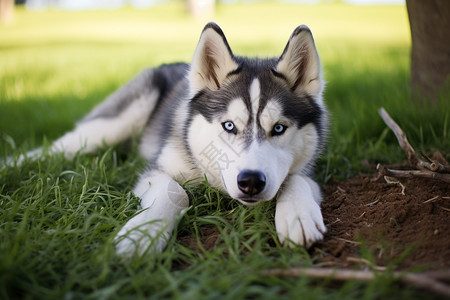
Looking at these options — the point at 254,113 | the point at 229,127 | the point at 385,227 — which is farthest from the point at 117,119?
A: the point at 385,227

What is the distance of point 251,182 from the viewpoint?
92.0 inches

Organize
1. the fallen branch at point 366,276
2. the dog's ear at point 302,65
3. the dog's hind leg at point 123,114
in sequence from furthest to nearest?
the dog's hind leg at point 123,114, the dog's ear at point 302,65, the fallen branch at point 366,276

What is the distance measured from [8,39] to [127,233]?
16.7 metres

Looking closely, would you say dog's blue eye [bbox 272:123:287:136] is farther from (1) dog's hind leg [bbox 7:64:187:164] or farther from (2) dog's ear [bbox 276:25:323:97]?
(1) dog's hind leg [bbox 7:64:187:164]

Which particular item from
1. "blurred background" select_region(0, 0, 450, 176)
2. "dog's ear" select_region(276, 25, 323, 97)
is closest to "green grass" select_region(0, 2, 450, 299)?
"blurred background" select_region(0, 0, 450, 176)

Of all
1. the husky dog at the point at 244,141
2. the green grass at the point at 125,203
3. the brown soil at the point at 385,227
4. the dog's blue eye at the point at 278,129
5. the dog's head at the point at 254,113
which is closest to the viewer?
the green grass at the point at 125,203

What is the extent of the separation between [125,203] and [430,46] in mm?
3467

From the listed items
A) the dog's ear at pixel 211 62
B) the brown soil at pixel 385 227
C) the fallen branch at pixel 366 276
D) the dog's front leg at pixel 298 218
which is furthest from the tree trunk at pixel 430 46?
the fallen branch at pixel 366 276

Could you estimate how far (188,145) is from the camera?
3.17 metres

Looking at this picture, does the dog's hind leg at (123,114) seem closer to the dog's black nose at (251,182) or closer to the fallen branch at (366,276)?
the dog's black nose at (251,182)

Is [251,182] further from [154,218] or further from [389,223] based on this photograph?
[389,223]

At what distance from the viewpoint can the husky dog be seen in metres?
2.38

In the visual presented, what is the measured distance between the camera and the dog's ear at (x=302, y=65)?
2836 mm

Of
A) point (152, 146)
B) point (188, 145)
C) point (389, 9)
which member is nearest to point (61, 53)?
point (152, 146)
